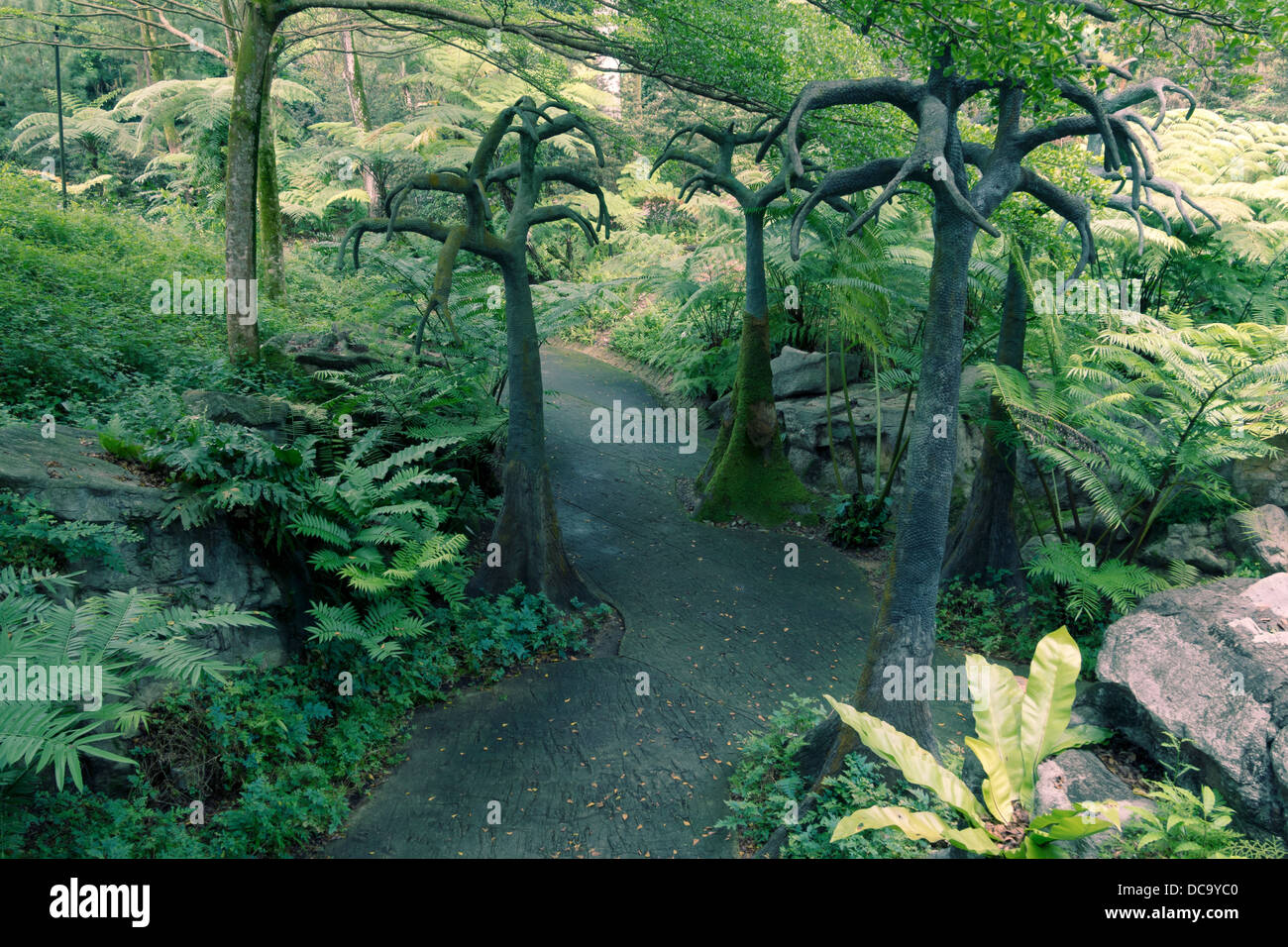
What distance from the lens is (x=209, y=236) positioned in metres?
13.9

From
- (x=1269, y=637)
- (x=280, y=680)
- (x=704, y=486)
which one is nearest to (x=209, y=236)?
(x=704, y=486)

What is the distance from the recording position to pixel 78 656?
3.64m

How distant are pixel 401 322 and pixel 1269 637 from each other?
8995 mm

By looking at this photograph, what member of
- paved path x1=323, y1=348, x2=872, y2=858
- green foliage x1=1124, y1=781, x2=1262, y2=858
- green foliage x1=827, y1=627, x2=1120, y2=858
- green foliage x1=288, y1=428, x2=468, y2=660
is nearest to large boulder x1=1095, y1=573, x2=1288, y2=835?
green foliage x1=1124, y1=781, x2=1262, y2=858

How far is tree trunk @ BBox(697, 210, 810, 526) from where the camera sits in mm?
9477

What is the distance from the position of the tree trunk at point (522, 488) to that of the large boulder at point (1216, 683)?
14.7ft

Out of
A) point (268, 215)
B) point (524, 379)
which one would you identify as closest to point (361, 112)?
point (268, 215)

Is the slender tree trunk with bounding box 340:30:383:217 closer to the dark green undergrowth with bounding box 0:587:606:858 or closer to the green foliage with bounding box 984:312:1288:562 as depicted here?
the dark green undergrowth with bounding box 0:587:606:858

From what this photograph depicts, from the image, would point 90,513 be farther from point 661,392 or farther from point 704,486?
point 661,392

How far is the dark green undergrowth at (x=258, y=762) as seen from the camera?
3.77 meters

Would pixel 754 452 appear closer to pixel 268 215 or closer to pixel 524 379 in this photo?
pixel 524 379

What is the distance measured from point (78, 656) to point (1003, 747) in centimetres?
434

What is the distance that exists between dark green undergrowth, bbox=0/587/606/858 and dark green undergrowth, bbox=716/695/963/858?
232cm
